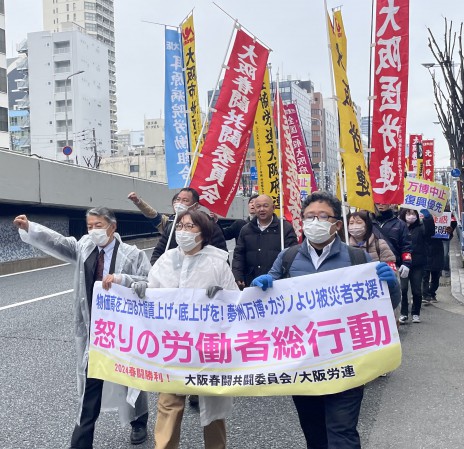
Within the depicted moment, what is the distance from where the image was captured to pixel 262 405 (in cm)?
512

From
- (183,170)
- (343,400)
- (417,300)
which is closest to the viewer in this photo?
(343,400)

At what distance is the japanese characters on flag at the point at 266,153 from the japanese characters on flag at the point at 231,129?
2.20m

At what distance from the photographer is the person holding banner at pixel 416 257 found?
348 inches

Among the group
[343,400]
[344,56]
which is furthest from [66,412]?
[344,56]

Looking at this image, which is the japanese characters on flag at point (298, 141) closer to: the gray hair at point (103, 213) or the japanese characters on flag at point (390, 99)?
the japanese characters on flag at point (390, 99)

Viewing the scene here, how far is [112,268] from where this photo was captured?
4324 millimetres

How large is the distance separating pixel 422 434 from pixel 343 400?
1.47 m

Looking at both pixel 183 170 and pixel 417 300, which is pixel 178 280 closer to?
pixel 417 300

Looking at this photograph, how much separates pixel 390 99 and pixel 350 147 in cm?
119

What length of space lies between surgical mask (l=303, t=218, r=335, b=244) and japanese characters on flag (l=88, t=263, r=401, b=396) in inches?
8.1

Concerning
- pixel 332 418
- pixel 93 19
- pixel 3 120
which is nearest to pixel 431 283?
pixel 332 418

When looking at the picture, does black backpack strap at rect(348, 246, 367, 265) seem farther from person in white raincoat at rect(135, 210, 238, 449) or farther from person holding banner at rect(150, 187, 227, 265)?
person holding banner at rect(150, 187, 227, 265)

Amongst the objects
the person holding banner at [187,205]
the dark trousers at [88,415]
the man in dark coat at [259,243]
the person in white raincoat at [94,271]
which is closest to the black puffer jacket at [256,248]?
the man in dark coat at [259,243]

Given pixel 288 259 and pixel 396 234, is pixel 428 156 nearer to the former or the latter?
pixel 396 234
